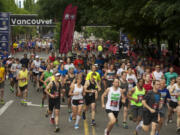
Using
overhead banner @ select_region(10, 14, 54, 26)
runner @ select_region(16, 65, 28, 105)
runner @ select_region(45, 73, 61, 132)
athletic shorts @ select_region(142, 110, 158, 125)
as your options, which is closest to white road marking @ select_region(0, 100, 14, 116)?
runner @ select_region(16, 65, 28, 105)

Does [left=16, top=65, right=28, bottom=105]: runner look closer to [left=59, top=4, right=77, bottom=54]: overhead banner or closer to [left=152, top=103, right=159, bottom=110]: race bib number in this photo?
[left=152, top=103, right=159, bottom=110]: race bib number

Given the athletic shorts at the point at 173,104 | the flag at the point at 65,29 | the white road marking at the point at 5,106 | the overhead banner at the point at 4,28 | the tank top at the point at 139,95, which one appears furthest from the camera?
the overhead banner at the point at 4,28

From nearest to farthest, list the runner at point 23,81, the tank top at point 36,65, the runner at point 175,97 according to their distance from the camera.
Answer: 1. the runner at point 175,97
2. the runner at point 23,81
3. the tank top at point 36,65

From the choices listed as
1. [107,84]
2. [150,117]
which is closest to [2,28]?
[107,84]

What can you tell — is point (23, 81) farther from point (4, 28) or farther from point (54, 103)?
point (4, 28)

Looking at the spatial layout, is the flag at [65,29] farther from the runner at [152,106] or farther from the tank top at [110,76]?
the runner at [152,106]

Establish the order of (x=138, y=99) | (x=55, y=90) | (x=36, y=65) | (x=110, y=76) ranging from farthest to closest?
1. (x=36, y=65)
2. (x=110, y=76)
3. (x=55, y=90)
4. (x=138, y=99)

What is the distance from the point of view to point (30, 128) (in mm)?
11516

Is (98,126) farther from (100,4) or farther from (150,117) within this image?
(100,4)

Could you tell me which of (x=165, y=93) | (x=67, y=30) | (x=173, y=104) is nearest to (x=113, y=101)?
(x=165, y=93)

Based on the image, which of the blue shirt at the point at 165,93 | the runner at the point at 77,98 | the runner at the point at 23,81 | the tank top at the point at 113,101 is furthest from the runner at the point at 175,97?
the runner at the point at 23,81

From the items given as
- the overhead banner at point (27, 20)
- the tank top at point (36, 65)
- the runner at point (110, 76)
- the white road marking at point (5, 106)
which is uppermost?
the overhead banner at point (27, 20)

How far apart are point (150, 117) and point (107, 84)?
6.53 m

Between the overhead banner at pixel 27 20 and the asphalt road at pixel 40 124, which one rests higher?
the overhead banner at pixel 27 20
